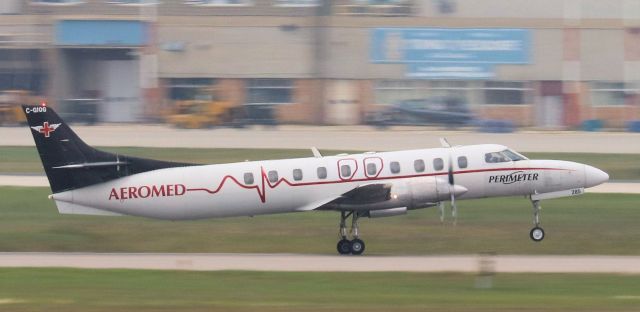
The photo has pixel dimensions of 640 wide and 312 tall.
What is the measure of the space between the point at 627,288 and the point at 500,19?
63184 millimetres

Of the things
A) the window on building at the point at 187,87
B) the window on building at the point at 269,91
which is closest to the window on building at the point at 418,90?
the window on building at the point at 269,91

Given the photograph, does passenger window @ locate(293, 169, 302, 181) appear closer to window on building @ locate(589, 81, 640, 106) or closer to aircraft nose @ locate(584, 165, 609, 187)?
aircraft nose @ locate(584, 165, 609, 187)

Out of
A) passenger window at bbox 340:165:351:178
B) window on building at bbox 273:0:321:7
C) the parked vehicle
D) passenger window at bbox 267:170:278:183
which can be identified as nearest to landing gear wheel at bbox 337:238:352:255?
passenger window at bbox 340:165:351:178

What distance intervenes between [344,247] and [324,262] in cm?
191

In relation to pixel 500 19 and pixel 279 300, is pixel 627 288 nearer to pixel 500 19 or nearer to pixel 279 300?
pixel 279 300

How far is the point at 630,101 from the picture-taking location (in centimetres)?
8131

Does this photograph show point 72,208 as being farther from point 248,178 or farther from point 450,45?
point 450,45

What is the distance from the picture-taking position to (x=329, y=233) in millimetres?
32094

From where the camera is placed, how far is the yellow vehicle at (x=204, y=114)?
3024 inches

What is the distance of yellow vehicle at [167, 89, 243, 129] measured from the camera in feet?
252

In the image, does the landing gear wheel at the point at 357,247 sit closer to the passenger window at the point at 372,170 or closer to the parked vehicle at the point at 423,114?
the passenger window at the point at 372,170

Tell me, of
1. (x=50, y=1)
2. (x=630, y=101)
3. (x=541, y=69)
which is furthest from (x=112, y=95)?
(x=630, y=101)

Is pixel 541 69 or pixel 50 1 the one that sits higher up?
pixel 50 1

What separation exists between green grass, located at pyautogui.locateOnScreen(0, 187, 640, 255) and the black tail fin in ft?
7.78
